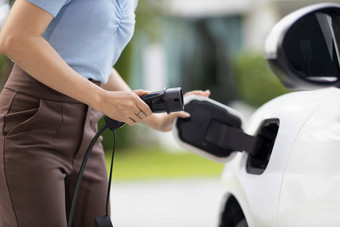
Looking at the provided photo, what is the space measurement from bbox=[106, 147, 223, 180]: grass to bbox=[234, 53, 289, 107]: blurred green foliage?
230 cm

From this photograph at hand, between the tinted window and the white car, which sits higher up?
the tinted window

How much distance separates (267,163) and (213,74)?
16.8 m

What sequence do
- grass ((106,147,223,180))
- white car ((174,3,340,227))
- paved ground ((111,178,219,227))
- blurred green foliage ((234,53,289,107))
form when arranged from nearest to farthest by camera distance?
white car ((174,3,340,227)) < paved ground ((111,178,219,227)) < grass ((106,147,223,180)) < blurred green foliage ((234,53,289,107))

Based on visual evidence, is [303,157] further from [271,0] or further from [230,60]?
[230,60]

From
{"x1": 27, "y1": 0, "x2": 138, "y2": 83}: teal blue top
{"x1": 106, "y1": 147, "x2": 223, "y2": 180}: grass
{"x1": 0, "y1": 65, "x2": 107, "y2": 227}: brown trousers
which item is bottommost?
{"x1": 106, "y1": 147, "x2": 223, "y2": 180}: grass

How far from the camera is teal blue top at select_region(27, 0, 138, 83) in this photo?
6.03 feet

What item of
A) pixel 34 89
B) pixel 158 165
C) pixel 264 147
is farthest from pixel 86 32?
pixel 158 165

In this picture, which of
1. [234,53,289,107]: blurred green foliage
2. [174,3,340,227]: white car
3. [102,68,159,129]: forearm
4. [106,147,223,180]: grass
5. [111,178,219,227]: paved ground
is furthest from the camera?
[234,53,289,107]: blurred green foliage

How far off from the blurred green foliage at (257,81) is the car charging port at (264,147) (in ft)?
Answer: 38.3

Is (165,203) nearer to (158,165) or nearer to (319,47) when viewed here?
(158,165)

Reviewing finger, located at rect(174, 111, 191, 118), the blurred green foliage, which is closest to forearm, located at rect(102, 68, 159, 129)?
finger, located at rect(174, 111, 191, 118)

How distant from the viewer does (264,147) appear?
1.84 metres

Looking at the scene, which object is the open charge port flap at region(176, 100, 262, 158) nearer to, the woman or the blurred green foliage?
the woman

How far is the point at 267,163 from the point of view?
1.77m
